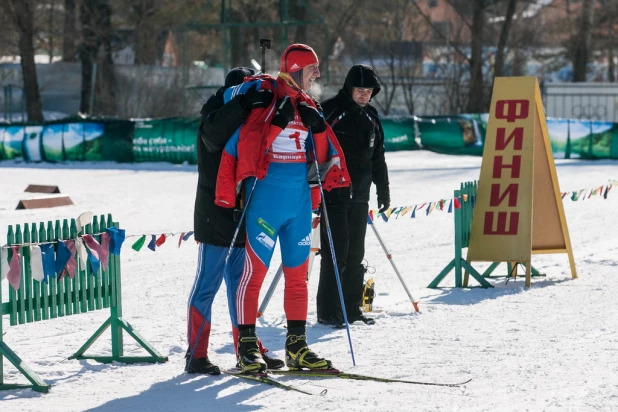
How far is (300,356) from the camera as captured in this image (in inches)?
246

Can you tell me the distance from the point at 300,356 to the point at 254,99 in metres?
1.46

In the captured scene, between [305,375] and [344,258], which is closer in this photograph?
[305,375]

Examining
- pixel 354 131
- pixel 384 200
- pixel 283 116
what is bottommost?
pixel 384 200

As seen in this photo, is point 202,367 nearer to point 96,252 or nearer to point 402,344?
point 96,252

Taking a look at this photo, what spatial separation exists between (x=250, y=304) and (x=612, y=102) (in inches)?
1108

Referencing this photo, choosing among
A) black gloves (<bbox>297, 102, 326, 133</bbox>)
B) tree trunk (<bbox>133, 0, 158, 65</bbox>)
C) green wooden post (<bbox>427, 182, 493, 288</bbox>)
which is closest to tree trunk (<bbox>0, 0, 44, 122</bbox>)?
tree trunk (<bbox>133, 0, 158, 65</bbox>)

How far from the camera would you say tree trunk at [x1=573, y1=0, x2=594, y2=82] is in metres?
39.6

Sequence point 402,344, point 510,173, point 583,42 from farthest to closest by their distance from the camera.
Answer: point 583,42 < point 510,173 < point 402,344

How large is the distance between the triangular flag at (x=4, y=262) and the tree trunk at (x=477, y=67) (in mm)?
27718

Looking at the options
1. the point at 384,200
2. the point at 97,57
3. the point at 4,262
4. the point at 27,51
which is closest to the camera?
the point at 4,262

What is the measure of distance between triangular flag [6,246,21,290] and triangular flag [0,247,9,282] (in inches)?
1.0

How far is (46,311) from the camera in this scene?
20.2 ft

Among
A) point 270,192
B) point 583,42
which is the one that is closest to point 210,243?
point 270,192

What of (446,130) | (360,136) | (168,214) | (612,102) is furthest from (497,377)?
(612,102)
